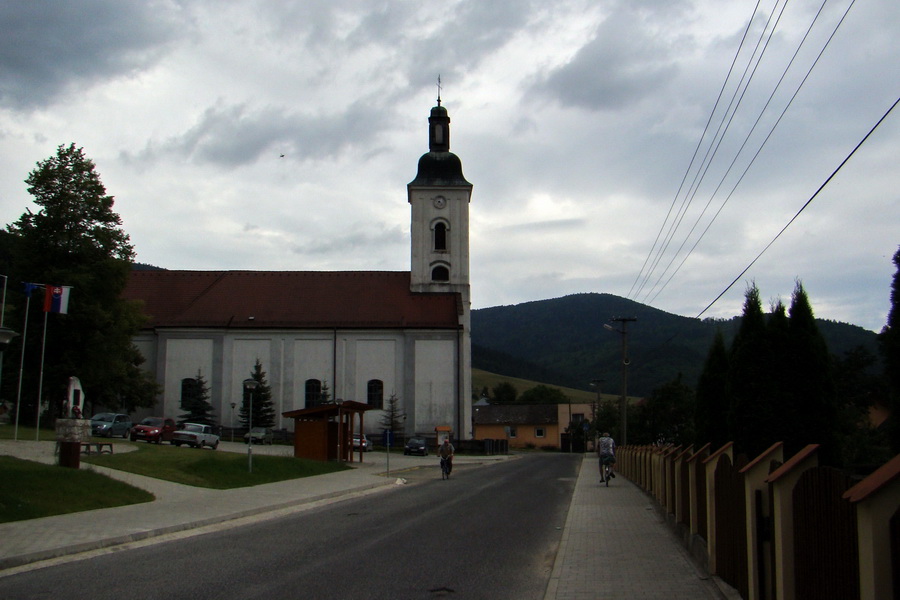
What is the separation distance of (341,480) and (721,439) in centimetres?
1292

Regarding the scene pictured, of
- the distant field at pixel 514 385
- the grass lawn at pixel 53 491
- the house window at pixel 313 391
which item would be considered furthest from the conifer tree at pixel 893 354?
the distant field at pixel 514 385

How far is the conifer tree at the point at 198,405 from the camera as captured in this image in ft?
181

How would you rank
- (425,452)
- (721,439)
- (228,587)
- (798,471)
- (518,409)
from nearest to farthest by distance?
(798,471) < (228,587) < (721,439) < (425,452) < (518,409)

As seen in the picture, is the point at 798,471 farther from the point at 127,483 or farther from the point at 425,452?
the point at 425,452

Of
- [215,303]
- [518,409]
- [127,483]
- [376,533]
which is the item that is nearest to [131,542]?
[376,533]

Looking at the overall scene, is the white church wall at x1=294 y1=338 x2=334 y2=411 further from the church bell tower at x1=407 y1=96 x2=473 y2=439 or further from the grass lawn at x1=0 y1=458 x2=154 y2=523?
the grass lawn at x1=0 y1=458 x2=154 y2=523

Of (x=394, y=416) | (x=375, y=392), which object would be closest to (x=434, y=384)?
(x=394, y=416)

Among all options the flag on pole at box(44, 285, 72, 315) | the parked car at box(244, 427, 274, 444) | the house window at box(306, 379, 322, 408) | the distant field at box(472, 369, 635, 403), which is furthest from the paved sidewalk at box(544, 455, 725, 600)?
the distant field at box(472, 369, 635, 403)

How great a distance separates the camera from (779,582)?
6113mm

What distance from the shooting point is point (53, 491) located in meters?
16.1

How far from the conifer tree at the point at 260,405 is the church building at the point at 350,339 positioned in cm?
103

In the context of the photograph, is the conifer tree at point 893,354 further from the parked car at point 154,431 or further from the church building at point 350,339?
the church building at point 350,339

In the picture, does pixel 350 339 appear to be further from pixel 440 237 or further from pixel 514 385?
pixel 514 385

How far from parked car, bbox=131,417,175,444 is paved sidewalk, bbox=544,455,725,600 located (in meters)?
26.0
